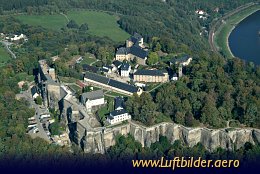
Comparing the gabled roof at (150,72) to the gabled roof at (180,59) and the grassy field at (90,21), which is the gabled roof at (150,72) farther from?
the grassy field at (90,21)

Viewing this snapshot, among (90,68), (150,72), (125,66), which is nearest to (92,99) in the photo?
(125,66)

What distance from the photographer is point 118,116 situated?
31.5 metres

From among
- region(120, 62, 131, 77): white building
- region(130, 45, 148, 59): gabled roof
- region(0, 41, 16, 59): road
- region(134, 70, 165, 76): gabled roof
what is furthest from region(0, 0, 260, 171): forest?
region(120, 62, 131, 77): white building

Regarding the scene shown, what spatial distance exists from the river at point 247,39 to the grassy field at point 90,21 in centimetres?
1107

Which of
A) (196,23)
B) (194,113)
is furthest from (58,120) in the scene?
(196,23)

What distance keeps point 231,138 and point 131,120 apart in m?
5.80

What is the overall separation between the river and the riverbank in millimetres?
427

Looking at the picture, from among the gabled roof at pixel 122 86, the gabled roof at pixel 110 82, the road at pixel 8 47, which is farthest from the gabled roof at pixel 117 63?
the road at pixel 8 47

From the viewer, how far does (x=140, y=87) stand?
3506cm

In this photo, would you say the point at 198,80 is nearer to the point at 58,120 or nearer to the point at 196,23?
the point at 58,120

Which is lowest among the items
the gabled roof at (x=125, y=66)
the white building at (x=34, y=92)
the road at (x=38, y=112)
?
the road at (x=38, y=112)

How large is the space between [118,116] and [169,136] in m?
3.13

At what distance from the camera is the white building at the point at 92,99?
32625mm

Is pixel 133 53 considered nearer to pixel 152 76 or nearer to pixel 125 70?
pixel 125 70
